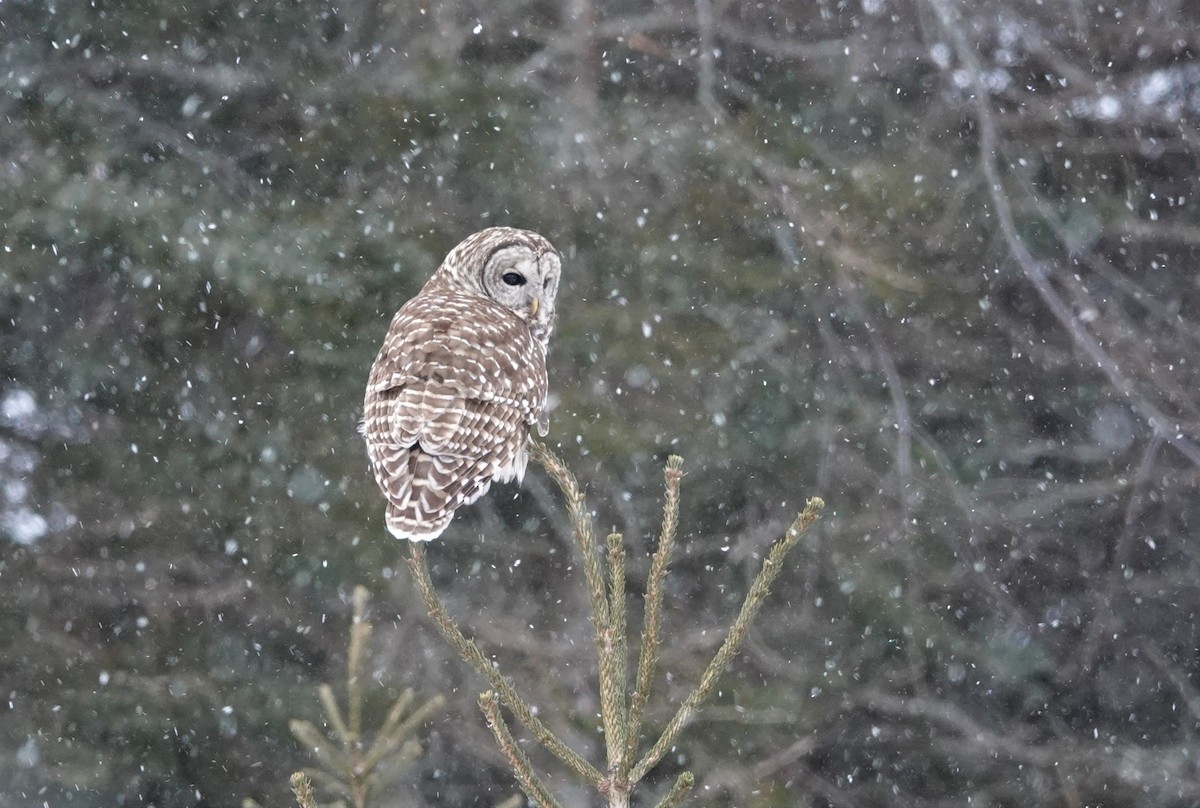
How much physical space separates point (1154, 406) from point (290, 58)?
495 cm

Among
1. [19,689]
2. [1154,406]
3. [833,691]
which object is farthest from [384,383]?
[1154,406]

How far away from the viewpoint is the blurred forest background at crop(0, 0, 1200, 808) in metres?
6.38

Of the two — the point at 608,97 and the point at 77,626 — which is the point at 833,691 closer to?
the point at 608,97

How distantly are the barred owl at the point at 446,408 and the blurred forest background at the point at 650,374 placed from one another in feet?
8.83

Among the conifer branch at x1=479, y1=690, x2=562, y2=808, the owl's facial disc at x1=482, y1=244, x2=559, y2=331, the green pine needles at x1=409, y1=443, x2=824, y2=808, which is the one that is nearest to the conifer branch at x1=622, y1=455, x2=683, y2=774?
the green pine needles at x1=409, y1=443, x2=824, y2=808

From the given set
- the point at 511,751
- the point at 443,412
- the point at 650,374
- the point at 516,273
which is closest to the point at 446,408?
the point at 443,412

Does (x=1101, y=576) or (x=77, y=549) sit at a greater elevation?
(x=1101, y=576)

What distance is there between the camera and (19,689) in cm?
652

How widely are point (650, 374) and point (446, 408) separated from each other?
3.56 m

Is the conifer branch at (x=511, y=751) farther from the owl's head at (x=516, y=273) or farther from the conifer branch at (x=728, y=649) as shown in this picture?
the owl's head at (x=516, y=273)

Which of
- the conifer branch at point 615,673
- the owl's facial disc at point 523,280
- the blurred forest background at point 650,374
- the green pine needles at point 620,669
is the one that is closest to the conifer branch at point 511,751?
the green pine needles at point 620,669

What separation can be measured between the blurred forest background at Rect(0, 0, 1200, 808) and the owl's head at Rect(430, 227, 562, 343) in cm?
223

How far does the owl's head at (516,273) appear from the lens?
3748mm

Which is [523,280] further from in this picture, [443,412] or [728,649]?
[728,649]
